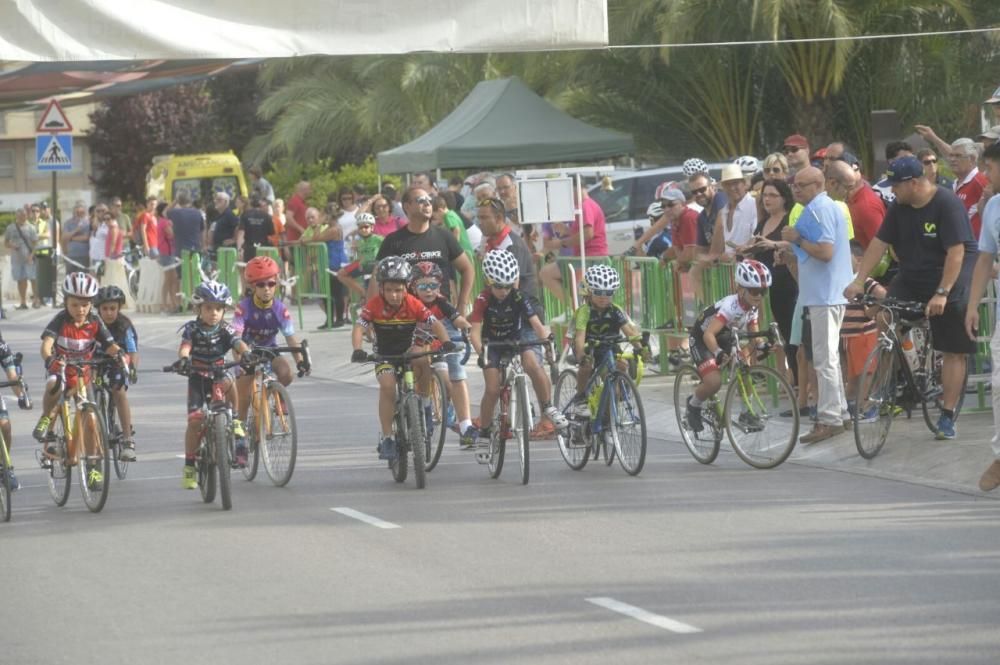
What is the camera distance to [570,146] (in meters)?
25.4

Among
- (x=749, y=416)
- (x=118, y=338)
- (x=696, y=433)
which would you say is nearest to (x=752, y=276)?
(x=749, y=416)

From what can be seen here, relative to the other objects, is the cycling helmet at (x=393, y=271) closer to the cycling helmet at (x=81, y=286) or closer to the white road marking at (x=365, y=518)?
the white road marking at (x=365, y=518)

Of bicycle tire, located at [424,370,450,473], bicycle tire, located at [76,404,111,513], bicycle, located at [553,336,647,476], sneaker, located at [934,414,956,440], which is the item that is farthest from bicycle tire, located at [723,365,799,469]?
bicycle tire, located at [76,404,111,513]

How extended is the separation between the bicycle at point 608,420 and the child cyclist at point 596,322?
0.05 metres

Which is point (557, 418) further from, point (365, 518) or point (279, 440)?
point (365, 518)

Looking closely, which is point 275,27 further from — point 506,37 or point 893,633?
point 893,633

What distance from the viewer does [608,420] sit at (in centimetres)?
1313

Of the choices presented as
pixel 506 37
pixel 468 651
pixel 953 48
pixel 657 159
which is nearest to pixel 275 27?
pixel 506 37

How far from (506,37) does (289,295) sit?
697 inches

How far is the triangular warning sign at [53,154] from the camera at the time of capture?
31.6 meters

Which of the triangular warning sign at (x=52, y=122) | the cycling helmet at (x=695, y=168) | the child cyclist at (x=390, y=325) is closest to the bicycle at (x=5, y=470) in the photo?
the child cyclist at (x=390, y=325)

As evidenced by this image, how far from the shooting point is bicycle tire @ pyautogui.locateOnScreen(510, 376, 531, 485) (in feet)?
41.2

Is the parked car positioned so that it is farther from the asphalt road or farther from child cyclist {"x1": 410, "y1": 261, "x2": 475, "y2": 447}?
the asphalt road

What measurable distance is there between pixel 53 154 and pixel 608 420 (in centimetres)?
2049
